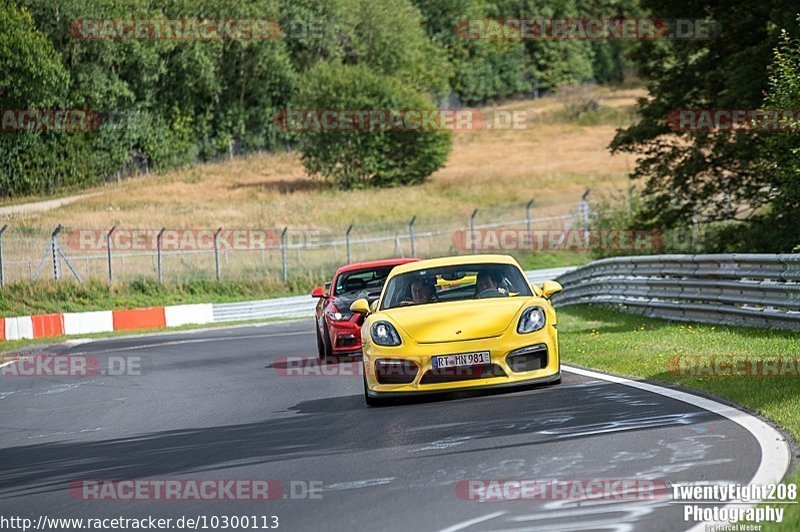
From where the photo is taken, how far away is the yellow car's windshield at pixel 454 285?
12797mm

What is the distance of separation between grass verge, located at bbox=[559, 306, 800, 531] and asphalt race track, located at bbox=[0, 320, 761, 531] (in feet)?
1.67

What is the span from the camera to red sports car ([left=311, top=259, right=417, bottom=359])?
714 inches

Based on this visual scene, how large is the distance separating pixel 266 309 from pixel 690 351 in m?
26.2

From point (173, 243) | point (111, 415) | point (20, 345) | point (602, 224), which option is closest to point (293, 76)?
point (173, 243)

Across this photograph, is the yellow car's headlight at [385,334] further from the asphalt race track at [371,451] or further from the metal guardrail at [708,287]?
the metal guardrail at [708,287]

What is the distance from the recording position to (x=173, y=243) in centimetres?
5262

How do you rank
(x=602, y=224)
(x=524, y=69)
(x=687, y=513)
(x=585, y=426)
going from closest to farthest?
(x=687, y=513) < (x=585, y=426) < (x=602, y=224) < (x=524, y=69)

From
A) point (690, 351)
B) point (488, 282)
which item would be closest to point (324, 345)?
point (690, 351)

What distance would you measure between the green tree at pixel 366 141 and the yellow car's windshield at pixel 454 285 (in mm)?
60738

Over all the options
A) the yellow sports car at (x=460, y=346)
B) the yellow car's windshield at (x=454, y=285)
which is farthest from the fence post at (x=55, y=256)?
the yellow sports car at (x=460, y=346)

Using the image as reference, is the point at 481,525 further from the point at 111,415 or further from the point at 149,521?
the point at 111,415

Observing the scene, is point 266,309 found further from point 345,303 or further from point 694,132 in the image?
point 345,303

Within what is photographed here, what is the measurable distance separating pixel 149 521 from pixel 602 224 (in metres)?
38.1

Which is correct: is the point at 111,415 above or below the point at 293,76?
below
